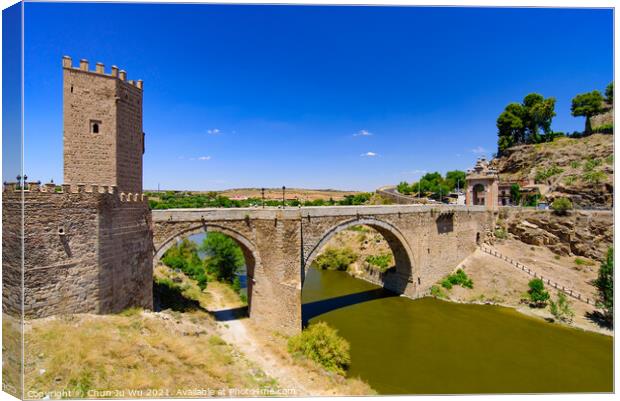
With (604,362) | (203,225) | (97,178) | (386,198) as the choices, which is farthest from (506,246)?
Result: (97,178)

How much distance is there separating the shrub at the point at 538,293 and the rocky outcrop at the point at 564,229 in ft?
14.3

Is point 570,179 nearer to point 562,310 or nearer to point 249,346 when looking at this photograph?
point 562,310

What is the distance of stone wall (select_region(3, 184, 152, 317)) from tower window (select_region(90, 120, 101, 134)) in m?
2.34

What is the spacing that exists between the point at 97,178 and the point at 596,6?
14.0 meters

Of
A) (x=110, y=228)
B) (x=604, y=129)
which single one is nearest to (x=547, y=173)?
(x=604, y=129)

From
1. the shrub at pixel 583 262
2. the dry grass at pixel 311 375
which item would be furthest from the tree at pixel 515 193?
the dry grass at pixel 311 375

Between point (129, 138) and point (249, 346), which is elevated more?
point (129, 138)

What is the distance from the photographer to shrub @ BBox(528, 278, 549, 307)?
18594mm

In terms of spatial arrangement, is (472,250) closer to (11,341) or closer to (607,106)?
(11,341)

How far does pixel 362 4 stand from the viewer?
24.5 feet

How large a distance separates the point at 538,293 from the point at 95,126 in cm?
Answer: 2278

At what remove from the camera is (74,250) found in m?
8.55

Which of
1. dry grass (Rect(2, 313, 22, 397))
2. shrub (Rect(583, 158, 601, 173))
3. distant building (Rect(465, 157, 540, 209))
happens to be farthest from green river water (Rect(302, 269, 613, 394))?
shrub (Rect(583, 158, 601, 173))

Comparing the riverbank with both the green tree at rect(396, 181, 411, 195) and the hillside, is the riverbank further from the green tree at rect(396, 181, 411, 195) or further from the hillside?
the green tree at rect(396, 181, 411, 195)
